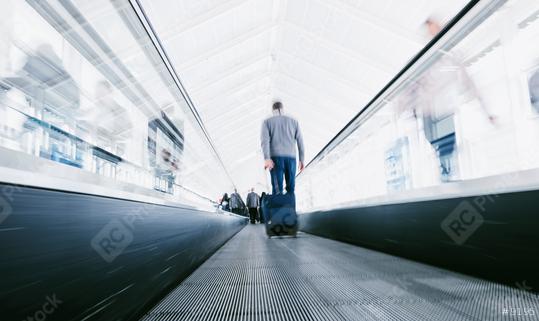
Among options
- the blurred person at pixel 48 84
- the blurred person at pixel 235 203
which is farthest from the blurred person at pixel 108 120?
the blurred person at pixel 235 203

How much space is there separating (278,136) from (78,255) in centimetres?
349

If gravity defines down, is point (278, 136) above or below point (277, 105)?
below

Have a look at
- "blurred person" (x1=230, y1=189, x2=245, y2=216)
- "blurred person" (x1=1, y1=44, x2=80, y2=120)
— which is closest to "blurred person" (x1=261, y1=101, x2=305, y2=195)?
"blurred person" (x1=1, y1=44, x2=80, y2=120)

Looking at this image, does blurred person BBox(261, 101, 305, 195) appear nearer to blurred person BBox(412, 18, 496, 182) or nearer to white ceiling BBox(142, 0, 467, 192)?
blurred person BBox(412, 18, 496, 182)

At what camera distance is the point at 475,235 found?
134cm

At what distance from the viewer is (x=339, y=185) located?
4.35 metres

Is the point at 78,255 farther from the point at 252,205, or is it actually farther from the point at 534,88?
the point at 252,205

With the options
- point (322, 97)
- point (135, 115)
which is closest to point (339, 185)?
point (135, 115)

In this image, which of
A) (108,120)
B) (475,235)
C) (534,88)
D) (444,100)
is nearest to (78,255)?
(108,120)

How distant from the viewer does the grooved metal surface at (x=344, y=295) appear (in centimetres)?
99

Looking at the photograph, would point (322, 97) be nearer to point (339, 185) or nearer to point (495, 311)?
point (339, 185)

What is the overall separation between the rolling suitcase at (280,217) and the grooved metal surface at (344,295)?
224 centimetres

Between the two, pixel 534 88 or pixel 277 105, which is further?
pixel 277 105

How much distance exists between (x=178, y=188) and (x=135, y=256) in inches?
57.2
